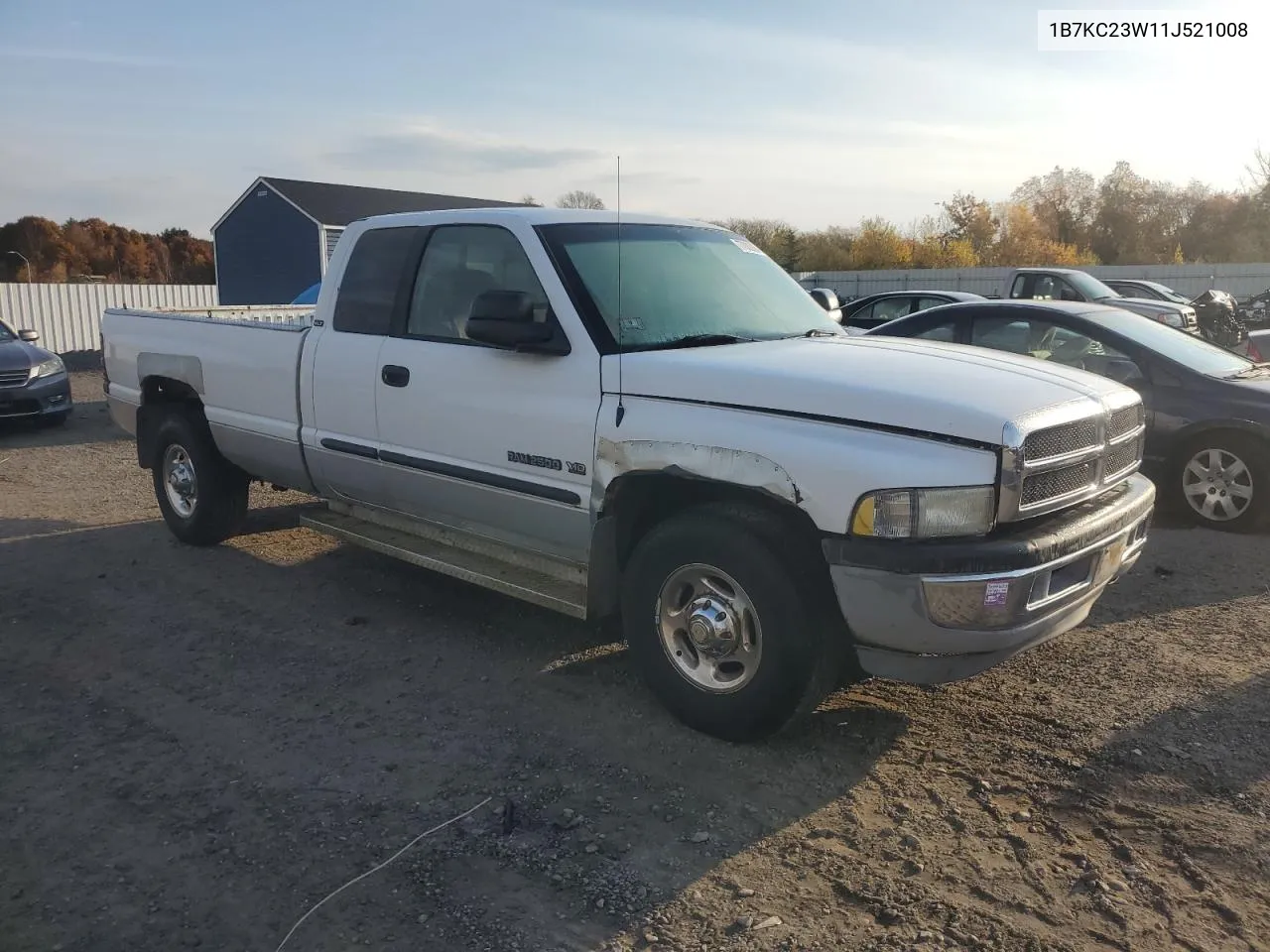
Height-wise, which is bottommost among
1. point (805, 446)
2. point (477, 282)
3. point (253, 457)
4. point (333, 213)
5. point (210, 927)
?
point (210, 927)

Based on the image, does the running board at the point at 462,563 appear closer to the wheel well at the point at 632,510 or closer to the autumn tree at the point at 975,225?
the wheel well at the point at 632,510

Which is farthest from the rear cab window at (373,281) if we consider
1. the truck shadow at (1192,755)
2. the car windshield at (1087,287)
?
the car windshield at (1087,287)

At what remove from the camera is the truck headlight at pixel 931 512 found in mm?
3438

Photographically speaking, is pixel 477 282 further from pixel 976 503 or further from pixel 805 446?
pixel 976 503

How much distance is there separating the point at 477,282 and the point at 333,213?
36181 millimetres

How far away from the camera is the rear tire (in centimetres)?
688

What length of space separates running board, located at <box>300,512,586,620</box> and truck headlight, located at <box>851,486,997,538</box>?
57.0 inches

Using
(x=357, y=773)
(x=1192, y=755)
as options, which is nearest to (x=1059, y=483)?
(x=1192, y=755)

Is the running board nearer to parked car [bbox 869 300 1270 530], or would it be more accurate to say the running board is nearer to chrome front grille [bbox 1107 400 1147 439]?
chrome front grille [bbox 1107 400 1147 439]

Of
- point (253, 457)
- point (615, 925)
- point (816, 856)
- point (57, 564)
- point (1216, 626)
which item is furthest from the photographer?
point (57, 564)

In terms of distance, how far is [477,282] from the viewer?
4.99m

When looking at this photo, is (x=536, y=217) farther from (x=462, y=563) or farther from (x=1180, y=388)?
(x=1180, y=388)

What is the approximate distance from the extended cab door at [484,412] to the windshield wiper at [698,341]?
0.94 feet

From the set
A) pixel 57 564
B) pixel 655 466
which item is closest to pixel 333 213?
pixel 57 564
